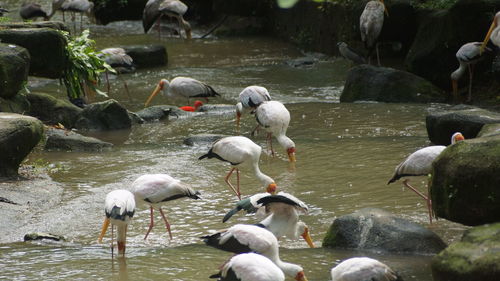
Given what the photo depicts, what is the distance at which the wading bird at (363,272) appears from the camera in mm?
4289

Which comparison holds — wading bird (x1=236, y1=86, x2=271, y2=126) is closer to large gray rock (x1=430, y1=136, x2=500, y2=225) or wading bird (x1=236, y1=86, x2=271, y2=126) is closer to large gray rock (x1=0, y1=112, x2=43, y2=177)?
large gray rock (x1=0, y1=112, x2=43, y2=177)

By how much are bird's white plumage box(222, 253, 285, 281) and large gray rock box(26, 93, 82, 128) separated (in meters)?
6.70

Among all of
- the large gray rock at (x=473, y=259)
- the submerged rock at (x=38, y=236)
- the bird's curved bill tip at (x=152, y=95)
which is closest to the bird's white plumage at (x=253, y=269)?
the large gray rock at (x=473, y=259)

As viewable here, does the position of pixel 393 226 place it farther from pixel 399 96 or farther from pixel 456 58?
pixel 456 58

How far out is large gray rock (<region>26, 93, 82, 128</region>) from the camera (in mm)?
10562

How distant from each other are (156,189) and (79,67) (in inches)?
211

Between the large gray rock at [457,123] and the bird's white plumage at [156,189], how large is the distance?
312 cm

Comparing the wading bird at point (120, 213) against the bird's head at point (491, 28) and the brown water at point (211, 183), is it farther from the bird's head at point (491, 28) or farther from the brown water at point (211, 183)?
the bird's head at point (491, 28)

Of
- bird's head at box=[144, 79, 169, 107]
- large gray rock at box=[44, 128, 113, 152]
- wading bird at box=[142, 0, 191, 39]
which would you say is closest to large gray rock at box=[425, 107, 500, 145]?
large gray rock at box=[44, 128, 113, 152]

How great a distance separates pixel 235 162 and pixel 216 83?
22.3 ft

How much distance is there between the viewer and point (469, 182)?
4.84 meters

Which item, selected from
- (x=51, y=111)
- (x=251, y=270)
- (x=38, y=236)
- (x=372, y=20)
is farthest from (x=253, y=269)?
(x=372, y=20)

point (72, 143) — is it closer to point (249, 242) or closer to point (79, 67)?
point (79, 67)

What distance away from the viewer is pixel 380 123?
9977mm
